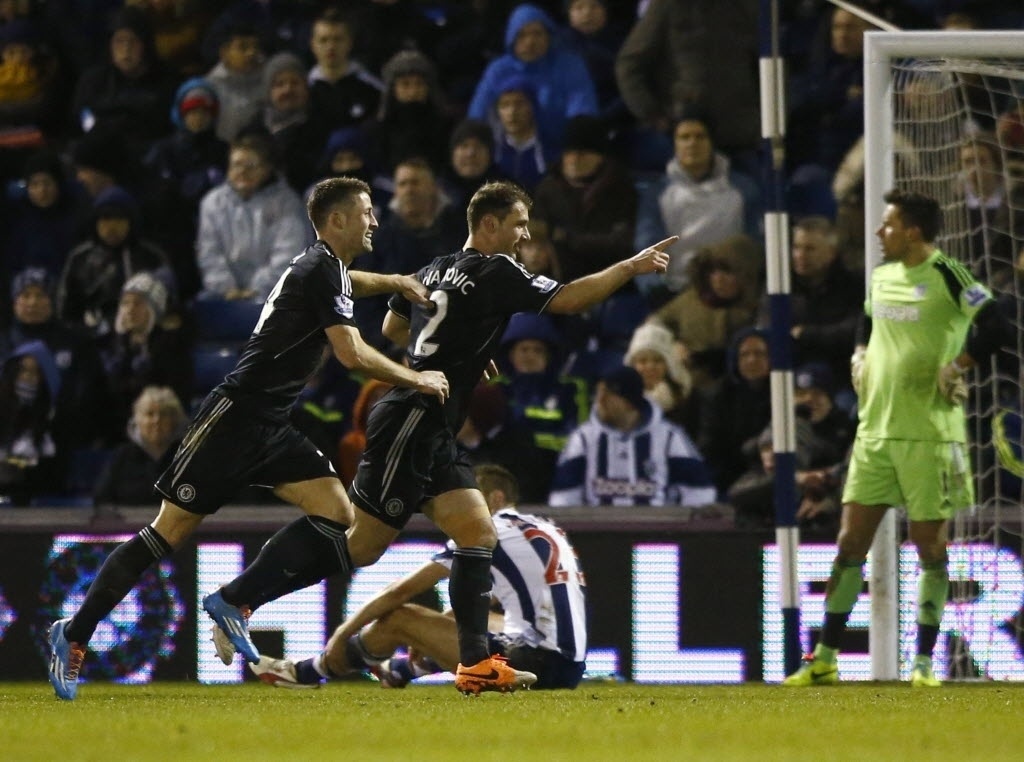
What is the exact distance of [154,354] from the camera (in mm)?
12469

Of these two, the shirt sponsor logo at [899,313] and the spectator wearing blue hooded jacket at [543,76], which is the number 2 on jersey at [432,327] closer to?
the shirt sponsor logo at [899,313]

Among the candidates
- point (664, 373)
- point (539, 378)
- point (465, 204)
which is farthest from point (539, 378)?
point (465, 204)

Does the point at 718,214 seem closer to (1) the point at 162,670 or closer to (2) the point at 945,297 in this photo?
(2) the point at 945,297

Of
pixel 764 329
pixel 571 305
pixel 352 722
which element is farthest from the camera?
pixel 764 329

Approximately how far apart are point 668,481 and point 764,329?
48.9 inches

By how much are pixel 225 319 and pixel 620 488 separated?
3283mm

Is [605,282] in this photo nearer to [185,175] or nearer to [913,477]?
[913,477]

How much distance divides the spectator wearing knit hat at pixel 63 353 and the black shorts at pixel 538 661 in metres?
4.12

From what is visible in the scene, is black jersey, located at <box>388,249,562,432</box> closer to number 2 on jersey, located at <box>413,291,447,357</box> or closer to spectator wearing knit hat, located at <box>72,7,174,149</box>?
number 2 on jersey, located at <box>413,291,447,357</box>

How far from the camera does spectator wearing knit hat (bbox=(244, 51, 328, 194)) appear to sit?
13.8 meters

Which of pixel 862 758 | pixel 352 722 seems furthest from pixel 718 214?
pixel 862 758

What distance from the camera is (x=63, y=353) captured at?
12.8m

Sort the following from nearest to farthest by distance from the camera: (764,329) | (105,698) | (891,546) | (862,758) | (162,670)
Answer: (862,758) → (105,698) → (891,546) → (162,670) → (764,329)

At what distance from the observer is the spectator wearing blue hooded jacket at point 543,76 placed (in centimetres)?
1367
